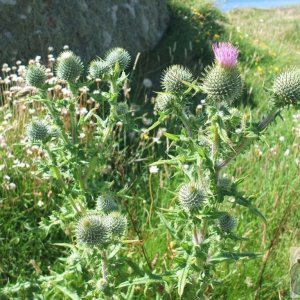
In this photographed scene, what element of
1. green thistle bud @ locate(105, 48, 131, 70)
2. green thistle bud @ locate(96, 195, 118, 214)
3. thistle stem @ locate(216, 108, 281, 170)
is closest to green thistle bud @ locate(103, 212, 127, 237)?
green thistle bud @ locate(96, 195, 118, 214)

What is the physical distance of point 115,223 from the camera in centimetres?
257

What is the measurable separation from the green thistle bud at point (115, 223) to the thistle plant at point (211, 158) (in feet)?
0.95

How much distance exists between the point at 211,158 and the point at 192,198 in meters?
0.21

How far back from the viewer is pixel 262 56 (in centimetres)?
900

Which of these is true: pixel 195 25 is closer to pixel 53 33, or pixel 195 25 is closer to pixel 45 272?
pixel 53 33

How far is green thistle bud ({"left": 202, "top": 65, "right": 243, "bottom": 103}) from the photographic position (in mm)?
2385

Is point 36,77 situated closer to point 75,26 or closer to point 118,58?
point 118,58

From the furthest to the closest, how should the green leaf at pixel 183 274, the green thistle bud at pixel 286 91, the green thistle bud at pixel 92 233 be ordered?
the green thistle bud at pixel 92 233 < the green thistle bud at pixel 286 91 < the green leaf at pixel 183 274

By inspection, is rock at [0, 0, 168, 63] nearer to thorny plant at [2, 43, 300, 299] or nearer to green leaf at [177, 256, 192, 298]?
thorny plant at [2, 43, 300, 299]

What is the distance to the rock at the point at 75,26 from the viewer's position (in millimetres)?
6137

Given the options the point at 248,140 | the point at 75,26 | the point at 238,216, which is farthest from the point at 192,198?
the point at 75,26

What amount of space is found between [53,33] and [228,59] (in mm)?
4545

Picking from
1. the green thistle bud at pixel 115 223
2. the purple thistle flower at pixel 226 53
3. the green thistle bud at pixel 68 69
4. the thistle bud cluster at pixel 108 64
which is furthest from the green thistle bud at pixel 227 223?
the green thistle bud at pixel 68 69

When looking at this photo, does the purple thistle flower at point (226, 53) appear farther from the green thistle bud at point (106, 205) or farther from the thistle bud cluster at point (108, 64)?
the green thistle bud at point (106, 205)
